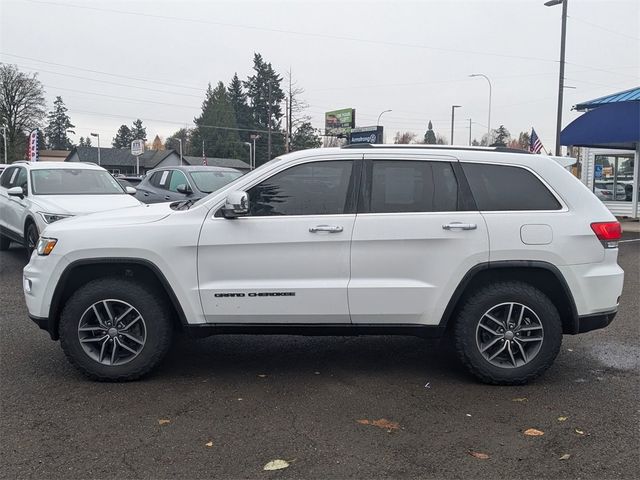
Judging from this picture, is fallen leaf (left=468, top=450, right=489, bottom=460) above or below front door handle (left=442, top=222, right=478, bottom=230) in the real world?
below

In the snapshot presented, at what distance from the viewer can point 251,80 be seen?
8825 centimetres

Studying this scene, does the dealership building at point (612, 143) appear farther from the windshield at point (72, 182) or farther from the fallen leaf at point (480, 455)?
→ the fallen leaf at point (480, 455)

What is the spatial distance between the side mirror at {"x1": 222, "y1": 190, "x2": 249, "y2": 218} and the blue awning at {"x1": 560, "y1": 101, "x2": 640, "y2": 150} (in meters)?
16.9

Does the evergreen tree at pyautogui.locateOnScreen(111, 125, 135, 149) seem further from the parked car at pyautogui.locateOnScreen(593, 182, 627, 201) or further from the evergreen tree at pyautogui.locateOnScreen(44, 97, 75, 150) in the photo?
the parked car at pyautogui.locateOnScreen(593, 182, 627, 201)

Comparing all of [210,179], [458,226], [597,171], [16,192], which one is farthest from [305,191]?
[597,171]

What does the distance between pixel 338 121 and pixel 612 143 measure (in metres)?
46.9

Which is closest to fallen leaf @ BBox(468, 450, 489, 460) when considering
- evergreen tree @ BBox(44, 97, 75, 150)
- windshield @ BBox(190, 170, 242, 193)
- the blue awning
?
windshield @ BBox(190, 170, 242, 193)

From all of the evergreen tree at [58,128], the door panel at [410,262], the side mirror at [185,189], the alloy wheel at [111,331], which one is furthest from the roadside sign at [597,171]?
the evergreen tree at [58,128]

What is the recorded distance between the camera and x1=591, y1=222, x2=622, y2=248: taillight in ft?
15.3

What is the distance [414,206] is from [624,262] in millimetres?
8660

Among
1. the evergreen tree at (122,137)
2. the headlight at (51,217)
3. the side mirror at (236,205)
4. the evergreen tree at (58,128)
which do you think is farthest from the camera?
the evergreen tree at (122,137)

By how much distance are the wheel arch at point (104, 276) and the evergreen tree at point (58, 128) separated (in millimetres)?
133525

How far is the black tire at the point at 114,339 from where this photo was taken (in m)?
4.62

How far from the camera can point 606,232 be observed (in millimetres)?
4660
